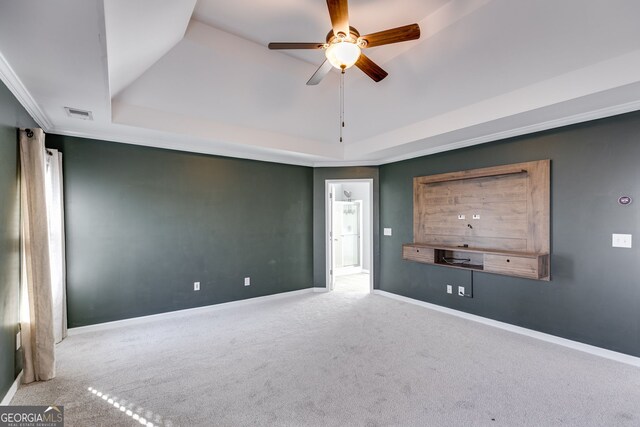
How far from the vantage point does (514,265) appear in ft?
11.0

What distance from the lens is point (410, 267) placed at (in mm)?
4938

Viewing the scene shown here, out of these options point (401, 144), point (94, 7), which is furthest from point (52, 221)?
point (401, 144)

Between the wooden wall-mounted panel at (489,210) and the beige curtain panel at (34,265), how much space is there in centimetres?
444

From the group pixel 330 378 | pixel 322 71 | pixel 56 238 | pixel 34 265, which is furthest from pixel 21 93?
pixel 330 378

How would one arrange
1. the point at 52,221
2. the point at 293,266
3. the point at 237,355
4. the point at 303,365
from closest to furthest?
the point at 303,365
the point at 237,355
the point at 52,221
the point at 293,266

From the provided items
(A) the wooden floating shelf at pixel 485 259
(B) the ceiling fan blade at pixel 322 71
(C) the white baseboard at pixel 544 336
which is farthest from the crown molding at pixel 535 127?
(B) the ceiling fan blade at pixel 322 71

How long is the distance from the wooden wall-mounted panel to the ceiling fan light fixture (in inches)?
102

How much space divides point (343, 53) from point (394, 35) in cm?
36

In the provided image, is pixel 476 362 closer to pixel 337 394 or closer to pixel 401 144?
pixel 337 394

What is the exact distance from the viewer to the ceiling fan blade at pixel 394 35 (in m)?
1.98

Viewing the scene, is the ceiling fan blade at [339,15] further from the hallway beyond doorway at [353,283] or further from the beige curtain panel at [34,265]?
Answer: the hallway beyond doorway at [353,283]

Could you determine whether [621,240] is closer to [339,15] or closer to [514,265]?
[514,265]

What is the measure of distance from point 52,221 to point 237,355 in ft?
8.03

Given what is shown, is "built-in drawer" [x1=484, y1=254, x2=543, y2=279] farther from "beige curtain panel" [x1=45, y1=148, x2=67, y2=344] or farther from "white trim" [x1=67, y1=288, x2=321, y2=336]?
"beige curtain panel" [x1=45, y1=148, x2=67, y2=344]
